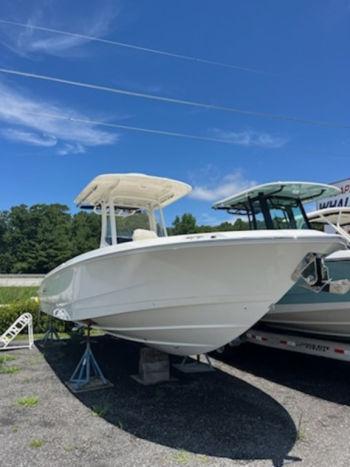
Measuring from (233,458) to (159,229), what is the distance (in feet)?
12.4

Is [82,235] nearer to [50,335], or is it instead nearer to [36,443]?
[50,335]

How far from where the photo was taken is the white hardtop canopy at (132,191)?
5.74 metres

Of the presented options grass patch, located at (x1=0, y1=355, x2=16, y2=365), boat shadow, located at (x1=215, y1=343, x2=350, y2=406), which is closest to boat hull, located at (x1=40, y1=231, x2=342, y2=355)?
boat shadow, located at (x1=215, y1=343, x2=350, y2=406)

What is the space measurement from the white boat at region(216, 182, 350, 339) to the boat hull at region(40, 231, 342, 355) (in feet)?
2.68

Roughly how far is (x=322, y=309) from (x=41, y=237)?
68581mm

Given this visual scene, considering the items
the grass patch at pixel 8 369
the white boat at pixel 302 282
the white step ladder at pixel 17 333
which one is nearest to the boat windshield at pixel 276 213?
the white boat at pixel 302 282

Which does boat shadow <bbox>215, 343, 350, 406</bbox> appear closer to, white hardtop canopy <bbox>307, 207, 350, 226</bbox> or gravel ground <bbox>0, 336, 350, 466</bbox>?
gravel ground <bbox>0, 336, 350, 466</bbox>

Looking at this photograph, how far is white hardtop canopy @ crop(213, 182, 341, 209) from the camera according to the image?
6.03m

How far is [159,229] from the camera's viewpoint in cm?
652

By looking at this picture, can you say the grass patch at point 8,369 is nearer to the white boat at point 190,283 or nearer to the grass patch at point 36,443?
the white boat at point 190,283

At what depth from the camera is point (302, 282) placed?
502cm

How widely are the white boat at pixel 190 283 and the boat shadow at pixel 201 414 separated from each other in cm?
73

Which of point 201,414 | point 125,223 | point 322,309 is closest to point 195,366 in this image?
point 201,414

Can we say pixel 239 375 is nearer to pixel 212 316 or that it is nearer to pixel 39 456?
pixel 212 316
